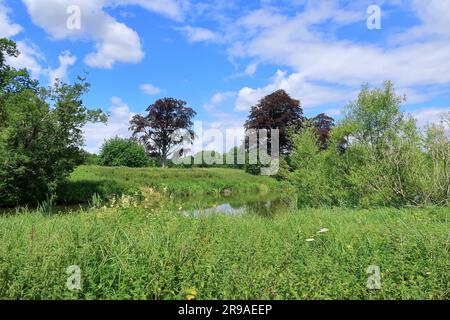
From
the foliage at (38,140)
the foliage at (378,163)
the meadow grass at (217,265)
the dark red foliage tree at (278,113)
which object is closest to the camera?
the meadow grass at (217,265)

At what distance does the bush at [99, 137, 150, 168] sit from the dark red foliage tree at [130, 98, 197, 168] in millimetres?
2974

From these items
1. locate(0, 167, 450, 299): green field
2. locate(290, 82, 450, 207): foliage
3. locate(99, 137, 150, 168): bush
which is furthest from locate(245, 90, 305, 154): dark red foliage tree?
locate(0, 167, 450, 299): green field

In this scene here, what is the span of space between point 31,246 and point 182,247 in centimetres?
199

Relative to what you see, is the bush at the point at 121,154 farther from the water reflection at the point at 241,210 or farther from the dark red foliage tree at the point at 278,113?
the water reflection at the point at 241,210

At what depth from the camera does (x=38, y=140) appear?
2120 centimetres

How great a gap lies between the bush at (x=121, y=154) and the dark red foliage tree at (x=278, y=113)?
55.8 ft

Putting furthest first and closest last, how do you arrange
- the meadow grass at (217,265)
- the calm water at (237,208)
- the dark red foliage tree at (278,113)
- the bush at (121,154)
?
1. the bush at (121,154)
2. the dark red foliage tree at (278,113)
3. the calm water at (237,208)
4. the meadow grass at (217,265)

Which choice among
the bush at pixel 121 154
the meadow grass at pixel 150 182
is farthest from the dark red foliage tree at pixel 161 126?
the meadow grass at pixel 150 182

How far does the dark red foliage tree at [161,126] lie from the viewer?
5334cm

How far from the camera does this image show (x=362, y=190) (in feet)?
42.4

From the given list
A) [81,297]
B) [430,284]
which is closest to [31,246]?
[81,297]

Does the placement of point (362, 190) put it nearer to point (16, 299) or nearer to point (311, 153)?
point (311, 153)

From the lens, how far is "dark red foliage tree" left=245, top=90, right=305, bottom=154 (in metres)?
40.4

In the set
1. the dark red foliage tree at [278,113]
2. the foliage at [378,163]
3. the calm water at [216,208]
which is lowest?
the calm water at [216,208]
